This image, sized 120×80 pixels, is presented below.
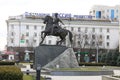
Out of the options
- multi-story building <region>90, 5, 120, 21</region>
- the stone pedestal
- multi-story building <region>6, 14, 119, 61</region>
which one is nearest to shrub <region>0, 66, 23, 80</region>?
the stone pedestal

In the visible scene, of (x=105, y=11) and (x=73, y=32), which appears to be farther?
(x=105, y=11)

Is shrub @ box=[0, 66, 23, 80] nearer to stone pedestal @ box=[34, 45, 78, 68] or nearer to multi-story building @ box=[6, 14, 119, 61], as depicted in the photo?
stone pedestal @ box=[34, 45, 78, 68]

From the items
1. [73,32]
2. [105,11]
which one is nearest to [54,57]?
[73,32]

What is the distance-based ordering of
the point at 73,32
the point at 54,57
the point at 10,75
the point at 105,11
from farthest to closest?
the point at 105,11, the point at 73,32, the point at 54,57, the point at 10,75

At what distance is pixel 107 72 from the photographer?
3572cm

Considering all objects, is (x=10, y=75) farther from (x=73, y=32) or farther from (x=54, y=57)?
(x=73, y=32)

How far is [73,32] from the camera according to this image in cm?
10294

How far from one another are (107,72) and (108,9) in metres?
104

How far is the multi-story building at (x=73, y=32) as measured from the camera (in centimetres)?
10256

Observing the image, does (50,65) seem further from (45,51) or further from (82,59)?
(82,59)

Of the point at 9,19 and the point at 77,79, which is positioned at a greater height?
the point at 9,19

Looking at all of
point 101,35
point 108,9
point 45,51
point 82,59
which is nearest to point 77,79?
point 45,51

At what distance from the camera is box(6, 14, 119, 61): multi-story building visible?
103 meters

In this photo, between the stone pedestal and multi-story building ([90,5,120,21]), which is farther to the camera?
multi-story building ([90,5,120,21])
